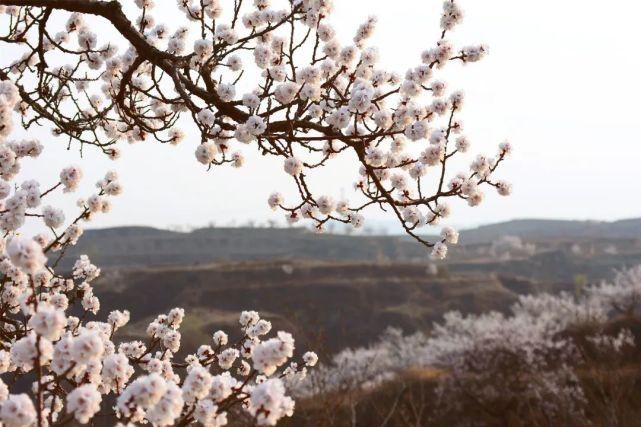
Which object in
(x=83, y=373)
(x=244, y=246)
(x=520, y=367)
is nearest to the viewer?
(x=83, y=373)

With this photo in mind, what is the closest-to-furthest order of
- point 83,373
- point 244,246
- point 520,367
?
point 83,373 → point 520,367 → point 244,246

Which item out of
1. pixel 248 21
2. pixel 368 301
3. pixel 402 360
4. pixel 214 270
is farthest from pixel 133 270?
pixel 248 21

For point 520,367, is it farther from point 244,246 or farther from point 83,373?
point 244,246

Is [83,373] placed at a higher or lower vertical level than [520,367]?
higher

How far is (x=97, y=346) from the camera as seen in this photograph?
2.32 metres

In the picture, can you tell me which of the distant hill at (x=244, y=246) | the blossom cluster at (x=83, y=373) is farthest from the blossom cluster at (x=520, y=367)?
the distant hill at (x=244, y=246)

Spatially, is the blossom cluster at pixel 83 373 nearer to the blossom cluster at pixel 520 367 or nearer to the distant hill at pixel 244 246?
the blossom cluster at pixel 520 367

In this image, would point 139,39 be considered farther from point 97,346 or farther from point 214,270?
point 214,270

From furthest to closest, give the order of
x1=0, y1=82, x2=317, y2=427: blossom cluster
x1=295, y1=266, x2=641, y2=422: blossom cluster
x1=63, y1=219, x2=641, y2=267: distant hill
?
x1=63, y1=219, x2=641, y2=267: distant hill → x1=295, y1=266, x2=641, y2=422: blossom cluster → x1=0, y1=82, x2=317, y2=427: blossom cluster

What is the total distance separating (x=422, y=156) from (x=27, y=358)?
3.56 m

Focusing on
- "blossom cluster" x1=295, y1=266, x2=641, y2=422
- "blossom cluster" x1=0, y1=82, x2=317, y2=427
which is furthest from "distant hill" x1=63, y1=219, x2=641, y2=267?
"blossom cluster" x1=0, y1=82, x2=317, y2=427

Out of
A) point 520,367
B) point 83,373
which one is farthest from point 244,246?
point 83,373

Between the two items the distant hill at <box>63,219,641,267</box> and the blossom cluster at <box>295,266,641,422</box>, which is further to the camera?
the distant hill at <box>63,219,641,267</box>

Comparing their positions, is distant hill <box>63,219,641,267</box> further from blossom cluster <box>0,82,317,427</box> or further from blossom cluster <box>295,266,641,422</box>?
blossom cluster <box>0,82,317,427</box>
